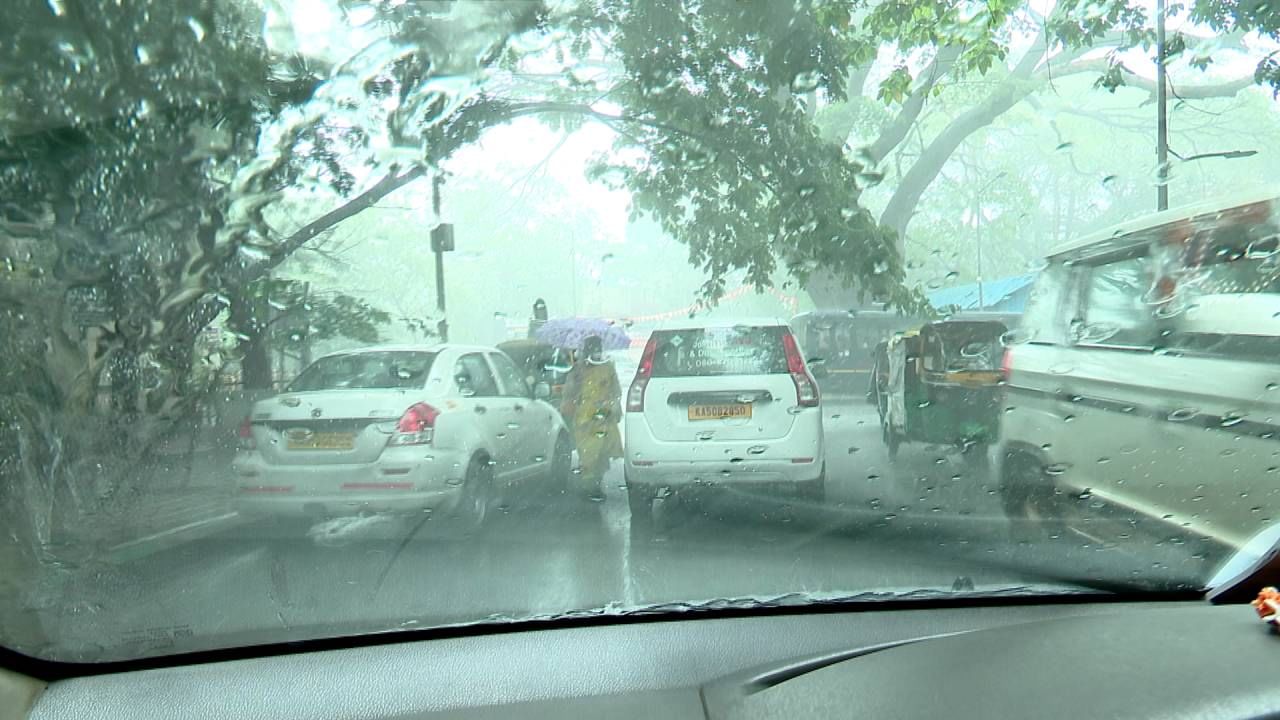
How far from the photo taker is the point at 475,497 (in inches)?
171

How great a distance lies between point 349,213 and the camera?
13.1 feet

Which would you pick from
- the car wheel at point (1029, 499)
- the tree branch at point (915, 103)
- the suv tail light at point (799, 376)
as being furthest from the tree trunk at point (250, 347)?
the car wheel at point (1029, 499)

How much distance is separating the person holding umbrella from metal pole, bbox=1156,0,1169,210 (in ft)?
8.20

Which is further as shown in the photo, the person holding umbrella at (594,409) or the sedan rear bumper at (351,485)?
the person holding umbrella at (594,409)

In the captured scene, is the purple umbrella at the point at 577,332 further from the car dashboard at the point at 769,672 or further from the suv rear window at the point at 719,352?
the car dashboard at the point at 769,672

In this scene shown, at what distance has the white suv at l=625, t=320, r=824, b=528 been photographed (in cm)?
459

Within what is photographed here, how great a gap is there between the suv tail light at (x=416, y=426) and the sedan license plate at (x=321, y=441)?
0.60ft

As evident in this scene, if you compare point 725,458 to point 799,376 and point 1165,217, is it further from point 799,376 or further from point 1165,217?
point 1165,217

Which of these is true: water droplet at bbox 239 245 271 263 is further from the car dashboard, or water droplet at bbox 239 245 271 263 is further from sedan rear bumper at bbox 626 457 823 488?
sedan rear bumper at bbox 626 457 823 488

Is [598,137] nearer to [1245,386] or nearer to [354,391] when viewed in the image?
[354,391]

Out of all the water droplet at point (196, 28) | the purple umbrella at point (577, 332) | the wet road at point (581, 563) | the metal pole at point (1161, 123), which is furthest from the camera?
the purple umbrella at point (577, 332)

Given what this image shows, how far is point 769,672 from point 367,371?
2164 millimetres

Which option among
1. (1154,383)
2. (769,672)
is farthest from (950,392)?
(769,672)

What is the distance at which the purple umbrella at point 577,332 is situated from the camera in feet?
14.0
